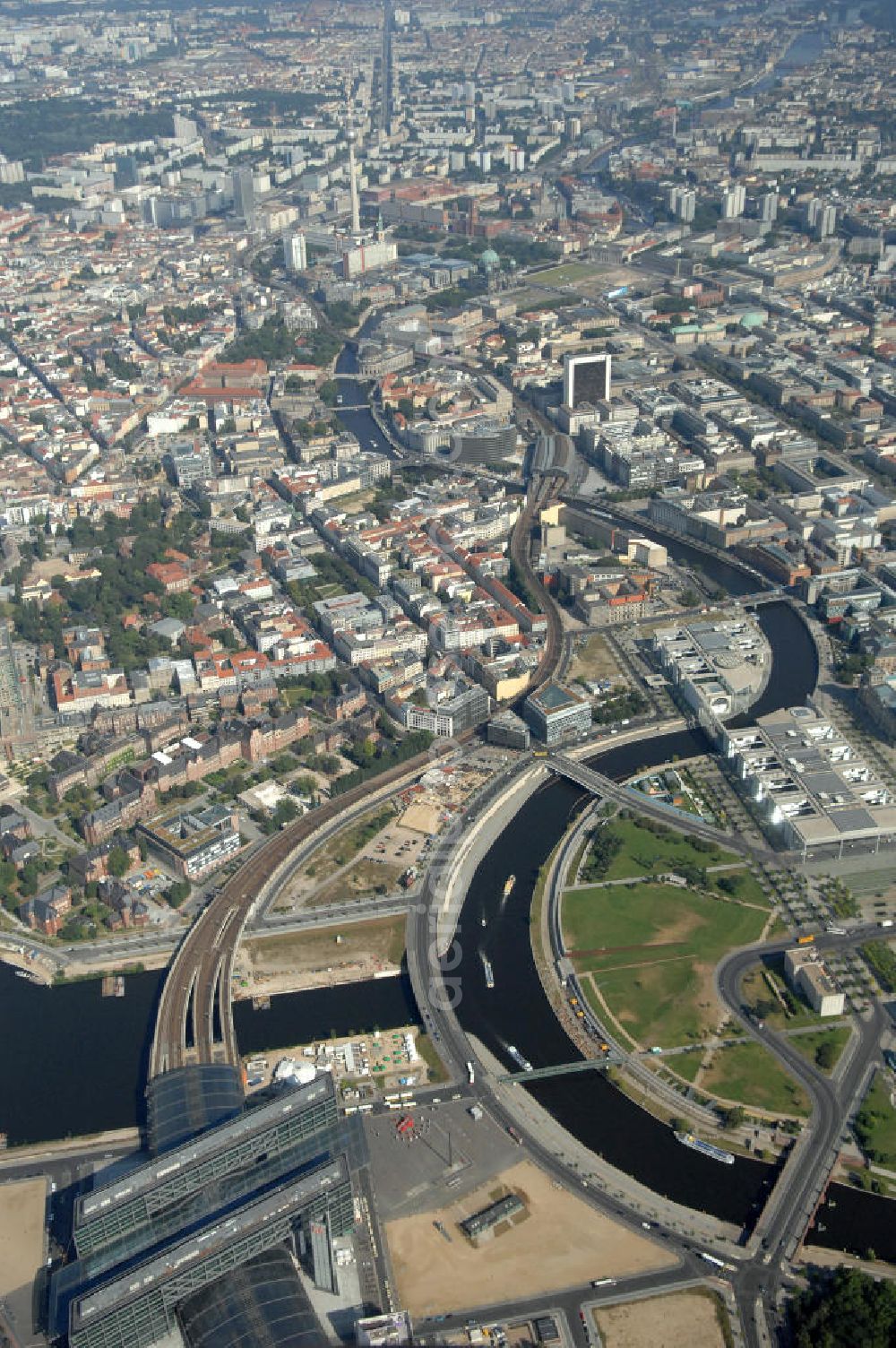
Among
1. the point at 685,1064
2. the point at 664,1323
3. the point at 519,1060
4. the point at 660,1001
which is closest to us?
the point at 664,1323

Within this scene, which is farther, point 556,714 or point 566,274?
point 566,274

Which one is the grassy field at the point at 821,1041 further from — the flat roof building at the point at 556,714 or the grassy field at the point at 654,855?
the flat roof building at the point at 556,714

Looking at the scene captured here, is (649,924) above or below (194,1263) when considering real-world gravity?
below

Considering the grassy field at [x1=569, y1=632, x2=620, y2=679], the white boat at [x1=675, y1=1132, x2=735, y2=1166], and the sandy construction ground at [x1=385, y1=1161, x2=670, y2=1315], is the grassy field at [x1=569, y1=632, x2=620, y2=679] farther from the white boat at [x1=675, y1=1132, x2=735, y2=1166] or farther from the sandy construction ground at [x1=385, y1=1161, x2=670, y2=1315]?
the sandy construction ground at [x1=385, y1=1161, x2=670, y2=1315]

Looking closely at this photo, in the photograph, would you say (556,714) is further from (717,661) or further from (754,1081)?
(754,1081)

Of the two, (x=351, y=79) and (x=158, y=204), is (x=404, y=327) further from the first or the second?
(x=351, y=79)

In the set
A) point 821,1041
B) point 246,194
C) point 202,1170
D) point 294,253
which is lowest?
point 821,1041

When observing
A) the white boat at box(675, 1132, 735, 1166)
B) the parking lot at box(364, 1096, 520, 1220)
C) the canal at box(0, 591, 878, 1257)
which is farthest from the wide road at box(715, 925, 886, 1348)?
the parking lot at box(364, 1096, 520, 1220)

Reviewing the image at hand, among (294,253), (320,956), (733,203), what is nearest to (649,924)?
(320,956)
